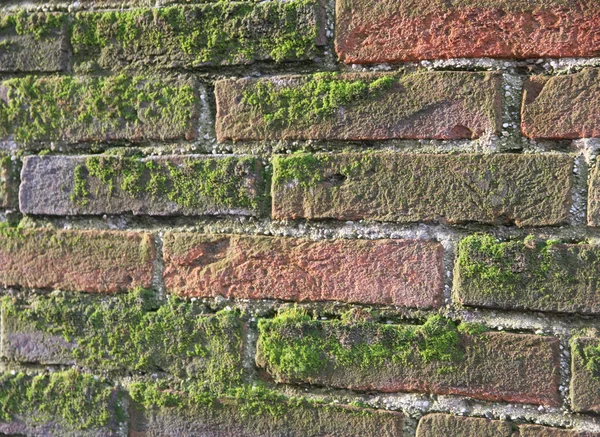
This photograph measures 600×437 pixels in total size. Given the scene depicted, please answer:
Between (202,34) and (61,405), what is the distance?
61 centimetres

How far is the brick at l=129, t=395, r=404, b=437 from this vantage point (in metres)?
0.76

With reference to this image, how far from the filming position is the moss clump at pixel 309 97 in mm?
754

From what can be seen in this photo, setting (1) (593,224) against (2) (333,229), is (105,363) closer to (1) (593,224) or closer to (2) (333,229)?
(2) (333,229)

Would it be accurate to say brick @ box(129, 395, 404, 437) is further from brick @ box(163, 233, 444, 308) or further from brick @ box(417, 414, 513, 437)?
brick @ box(163, 233, 444, 308)

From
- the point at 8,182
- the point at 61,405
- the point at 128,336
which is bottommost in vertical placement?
the point at 61,405

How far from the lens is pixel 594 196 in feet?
2.28

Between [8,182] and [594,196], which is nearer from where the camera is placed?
[594,196]

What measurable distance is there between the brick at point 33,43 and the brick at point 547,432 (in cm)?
85

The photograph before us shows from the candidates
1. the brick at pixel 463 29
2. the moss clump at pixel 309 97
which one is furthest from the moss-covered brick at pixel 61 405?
the brick at pixel 463 29

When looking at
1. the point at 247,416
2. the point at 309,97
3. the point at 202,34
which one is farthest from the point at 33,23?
the point at 247,416

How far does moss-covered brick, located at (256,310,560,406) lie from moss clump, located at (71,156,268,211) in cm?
19

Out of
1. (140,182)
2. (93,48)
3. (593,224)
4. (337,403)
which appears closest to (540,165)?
(593,224)

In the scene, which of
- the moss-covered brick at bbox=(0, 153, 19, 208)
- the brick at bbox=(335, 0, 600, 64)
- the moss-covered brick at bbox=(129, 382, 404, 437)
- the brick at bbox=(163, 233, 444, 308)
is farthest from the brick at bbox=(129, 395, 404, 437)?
the brick at bbox=(335, 0, 600, 64)

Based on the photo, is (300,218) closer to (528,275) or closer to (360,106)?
(360,106)
